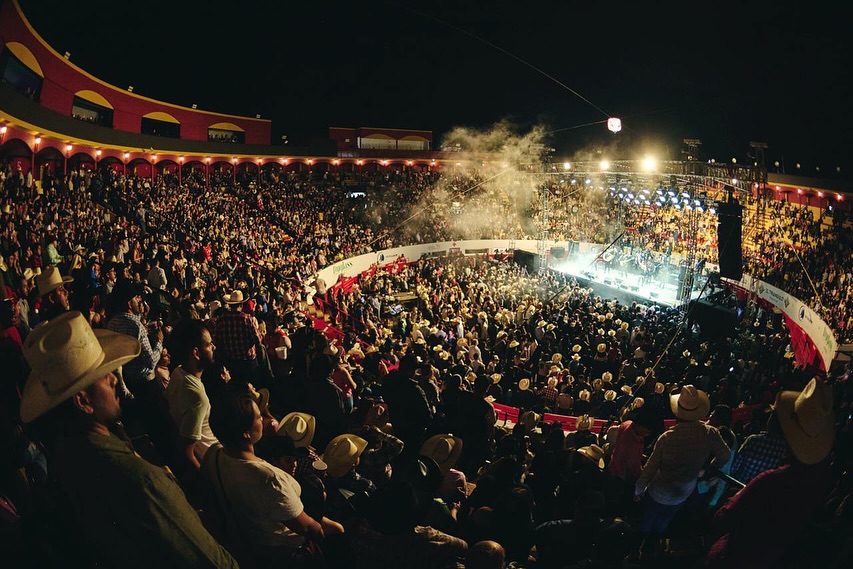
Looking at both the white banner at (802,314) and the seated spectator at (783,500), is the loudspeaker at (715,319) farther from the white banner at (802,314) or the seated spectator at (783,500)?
the seated spectator at (783,500)

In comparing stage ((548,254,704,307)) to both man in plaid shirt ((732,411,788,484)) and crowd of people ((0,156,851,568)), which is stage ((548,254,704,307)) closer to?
crowd of people ((0,156,851,568))

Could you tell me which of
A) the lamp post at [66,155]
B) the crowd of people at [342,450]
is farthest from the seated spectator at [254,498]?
the lamp post at [66,155]

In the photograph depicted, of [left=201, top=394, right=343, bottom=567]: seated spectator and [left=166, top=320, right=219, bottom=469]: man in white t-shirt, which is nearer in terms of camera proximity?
[left=201, top=394, right=343, bottom=567]: seated spectator

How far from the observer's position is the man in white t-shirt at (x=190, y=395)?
3.23 m

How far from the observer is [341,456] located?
12.8 feet

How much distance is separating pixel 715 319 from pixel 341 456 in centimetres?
1977

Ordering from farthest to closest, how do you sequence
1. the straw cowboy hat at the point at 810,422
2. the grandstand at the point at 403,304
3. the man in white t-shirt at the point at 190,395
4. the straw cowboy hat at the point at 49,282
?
the straw cowboy hat at the point at 49,282 → the grandstand at the point at 403,304 → the man in white t-shirt at the point at 190,395 → the straw cowboy hat at the point at 810,422

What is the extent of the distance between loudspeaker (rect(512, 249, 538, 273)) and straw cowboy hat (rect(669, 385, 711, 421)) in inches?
1109

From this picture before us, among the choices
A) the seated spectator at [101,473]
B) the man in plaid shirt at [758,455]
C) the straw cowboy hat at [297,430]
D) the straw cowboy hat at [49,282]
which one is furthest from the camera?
the straw cowboy hat at [49,282]

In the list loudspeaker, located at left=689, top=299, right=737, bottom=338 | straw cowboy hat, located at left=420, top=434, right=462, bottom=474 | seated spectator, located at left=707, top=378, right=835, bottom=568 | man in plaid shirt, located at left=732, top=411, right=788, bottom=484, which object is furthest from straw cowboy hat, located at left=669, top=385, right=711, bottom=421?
→ loudspeaker, located at left=689, top=299, right=737, bottom=338

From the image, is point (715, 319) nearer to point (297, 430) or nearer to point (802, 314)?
point (802, 314)

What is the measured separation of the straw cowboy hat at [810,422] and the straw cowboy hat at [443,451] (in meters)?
2.29

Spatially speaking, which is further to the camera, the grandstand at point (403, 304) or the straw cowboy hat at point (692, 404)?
the straw cowboy hat at point (692, 404)

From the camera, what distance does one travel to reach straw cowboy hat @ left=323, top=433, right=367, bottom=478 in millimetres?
3859
